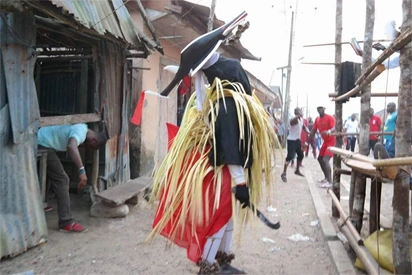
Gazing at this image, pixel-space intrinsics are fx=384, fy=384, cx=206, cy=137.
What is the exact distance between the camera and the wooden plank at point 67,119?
416 cm

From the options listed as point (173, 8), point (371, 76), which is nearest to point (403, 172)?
point (371, 76)

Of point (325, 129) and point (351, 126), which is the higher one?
point (325, 129)

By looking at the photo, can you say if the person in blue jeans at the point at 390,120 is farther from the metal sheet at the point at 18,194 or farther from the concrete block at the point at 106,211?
the metal sheet at the point at 18,194

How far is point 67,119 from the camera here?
454 cm

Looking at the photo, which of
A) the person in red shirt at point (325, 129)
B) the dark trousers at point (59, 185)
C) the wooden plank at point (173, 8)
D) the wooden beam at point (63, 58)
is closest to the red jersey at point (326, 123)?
the person in red shirt at point (325, 129)

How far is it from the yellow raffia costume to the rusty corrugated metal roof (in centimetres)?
156

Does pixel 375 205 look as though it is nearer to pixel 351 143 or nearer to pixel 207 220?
pixel 207 220

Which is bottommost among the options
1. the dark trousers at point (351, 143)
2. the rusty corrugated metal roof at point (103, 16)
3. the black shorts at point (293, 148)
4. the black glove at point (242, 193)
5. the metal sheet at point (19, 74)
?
the dark trousers at point (351, 143)

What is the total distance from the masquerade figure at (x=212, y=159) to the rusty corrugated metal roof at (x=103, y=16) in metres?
1.25

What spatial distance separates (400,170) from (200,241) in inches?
61.2

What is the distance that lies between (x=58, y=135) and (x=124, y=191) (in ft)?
4.56

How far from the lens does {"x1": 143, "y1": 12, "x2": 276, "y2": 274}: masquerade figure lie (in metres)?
2.94

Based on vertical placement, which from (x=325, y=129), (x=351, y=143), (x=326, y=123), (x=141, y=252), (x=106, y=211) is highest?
(x=326, y=123)

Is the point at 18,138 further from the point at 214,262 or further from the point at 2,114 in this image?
the point at 214,262
